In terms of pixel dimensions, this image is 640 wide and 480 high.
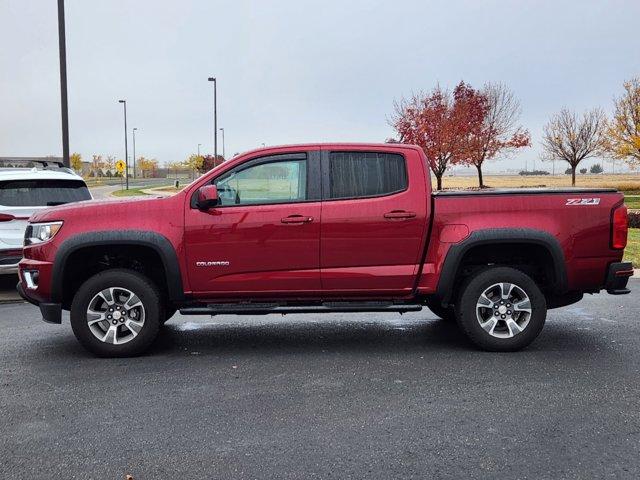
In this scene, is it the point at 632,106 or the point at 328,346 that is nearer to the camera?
the point at 328,346

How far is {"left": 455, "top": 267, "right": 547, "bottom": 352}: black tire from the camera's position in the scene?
5.77 metres

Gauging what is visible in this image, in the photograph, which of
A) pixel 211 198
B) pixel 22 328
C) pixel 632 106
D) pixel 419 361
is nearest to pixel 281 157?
pixel 211 198

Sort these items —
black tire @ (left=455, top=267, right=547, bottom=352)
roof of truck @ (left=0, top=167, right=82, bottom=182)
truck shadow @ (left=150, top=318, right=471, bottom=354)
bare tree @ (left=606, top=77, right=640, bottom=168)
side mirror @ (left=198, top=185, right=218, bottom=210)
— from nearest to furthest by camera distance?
1. side mirror @ (left=198, top=185, right=218, bottom=210)
2. black tire @ (left=455, top=267, right=547, bottom=352)
3. truck shadow @ (left=150, top=318, right=471, bottom=354)
4. roof of truck @ (left=0, top=167, right=82, bottom=182)
5. bare tree @ (left=606, top=77, right=640, bottom=168)

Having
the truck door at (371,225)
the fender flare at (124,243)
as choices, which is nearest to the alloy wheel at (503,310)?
the truck door at (371,225)

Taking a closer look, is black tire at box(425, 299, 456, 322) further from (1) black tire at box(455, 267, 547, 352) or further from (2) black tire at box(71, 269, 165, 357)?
(2) black tire at box(71, 269, 165, 357)

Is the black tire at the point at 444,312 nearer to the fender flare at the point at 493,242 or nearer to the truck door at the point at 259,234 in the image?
the fender flare at the point at 493,242

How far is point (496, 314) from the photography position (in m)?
5.83

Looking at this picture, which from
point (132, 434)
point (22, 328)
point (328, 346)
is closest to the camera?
point (132, 434)

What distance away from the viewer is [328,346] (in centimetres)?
623

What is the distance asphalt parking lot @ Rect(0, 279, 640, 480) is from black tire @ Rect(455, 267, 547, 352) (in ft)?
0.55

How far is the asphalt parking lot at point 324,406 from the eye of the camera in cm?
354

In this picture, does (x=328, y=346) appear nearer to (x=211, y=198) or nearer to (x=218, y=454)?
(x=211, y=198)

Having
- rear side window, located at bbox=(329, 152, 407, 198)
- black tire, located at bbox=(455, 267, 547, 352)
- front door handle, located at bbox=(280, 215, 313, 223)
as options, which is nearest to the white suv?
front door handle, located at bbox=(280, 215, 313, 223)

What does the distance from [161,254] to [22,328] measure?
258 cm
